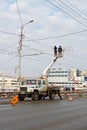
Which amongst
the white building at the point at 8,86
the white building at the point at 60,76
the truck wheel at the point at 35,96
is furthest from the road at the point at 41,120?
the white building at the point at 60,76

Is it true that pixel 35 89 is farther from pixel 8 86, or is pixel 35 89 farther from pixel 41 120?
pixel 8 86

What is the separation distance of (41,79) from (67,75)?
430ft

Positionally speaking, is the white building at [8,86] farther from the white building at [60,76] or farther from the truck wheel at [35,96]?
the white building at [60,76]

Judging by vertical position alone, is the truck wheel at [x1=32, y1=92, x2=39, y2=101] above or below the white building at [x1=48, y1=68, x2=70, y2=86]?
below

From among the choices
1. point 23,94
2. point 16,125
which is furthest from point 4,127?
point 23,94

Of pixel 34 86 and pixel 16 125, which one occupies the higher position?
pixel 34 86

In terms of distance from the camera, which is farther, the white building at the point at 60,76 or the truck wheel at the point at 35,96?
the white building at the point at 60,76

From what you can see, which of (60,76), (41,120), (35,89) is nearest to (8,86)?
(35,89)

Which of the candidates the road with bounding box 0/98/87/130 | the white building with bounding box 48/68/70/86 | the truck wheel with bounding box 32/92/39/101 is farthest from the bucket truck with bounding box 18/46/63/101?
the white building with bounding box 48/68/70/86

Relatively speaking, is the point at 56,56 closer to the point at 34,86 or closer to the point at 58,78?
the point at 34,86

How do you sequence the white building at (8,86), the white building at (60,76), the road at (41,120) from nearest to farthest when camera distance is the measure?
the road at (41,120) < the white building at (8,86) < the white building at (60,76)

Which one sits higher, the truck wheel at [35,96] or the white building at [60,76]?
the white building at [60,76]

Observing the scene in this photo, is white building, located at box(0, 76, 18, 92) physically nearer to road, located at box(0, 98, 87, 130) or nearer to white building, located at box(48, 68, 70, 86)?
road, located at box(0, 98, 87, 130)

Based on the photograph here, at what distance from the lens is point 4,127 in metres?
14.2
